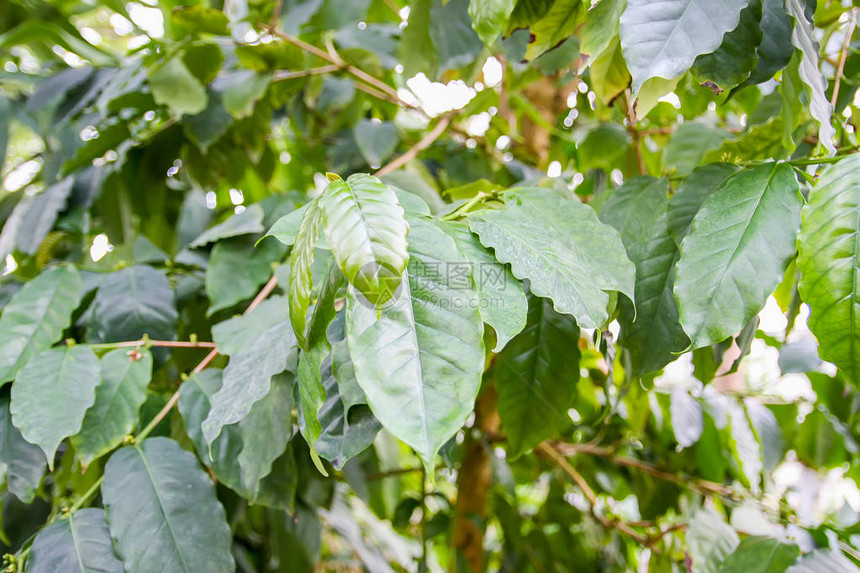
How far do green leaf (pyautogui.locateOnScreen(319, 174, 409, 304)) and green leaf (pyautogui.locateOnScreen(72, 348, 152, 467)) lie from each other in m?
0.35

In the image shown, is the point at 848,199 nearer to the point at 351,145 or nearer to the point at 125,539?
the point at 125,539

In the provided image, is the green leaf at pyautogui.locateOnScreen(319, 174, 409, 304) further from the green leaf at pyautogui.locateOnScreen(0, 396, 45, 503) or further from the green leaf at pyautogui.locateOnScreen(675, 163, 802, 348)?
the green leaf at pyautogui.locateOnScreen(0, 396, 45, 503)

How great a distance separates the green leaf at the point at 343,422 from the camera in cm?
39

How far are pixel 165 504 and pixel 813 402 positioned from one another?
93 cm

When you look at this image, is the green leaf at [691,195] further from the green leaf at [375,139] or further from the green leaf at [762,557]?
the green leaf at [375,139]

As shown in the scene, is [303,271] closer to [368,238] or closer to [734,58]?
[368,238]

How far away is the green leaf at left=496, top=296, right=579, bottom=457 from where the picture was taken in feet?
1.84

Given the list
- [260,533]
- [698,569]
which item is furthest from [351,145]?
[698,569]

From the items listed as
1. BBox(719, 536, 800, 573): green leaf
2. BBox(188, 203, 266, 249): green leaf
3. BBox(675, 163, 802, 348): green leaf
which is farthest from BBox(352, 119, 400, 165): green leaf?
BBox(719, 536, 800, 573): green leaf

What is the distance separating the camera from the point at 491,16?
18.4 inches

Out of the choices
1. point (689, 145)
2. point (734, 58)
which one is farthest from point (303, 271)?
point (689, 145)

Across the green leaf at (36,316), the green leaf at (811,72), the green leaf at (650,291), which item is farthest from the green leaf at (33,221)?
the green leaf at (811,72)

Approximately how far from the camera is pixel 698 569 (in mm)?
649

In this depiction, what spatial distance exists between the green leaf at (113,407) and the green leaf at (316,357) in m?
0.27
